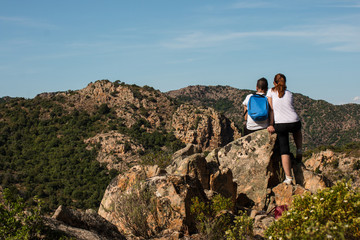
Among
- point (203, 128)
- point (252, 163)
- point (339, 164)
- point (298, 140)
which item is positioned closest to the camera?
point (298, 140)

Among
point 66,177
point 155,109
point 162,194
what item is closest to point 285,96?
point 162,194

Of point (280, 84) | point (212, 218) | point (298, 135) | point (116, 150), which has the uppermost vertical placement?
point (280, 84)

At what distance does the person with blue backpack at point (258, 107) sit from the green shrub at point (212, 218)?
8.51 feet

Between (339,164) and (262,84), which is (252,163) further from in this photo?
(339,164)

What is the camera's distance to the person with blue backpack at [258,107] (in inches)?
305

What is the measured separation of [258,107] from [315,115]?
10219cm

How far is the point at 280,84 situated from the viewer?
746cm

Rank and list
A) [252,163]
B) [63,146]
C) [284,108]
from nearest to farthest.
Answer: [284,108] → [252,163] → [63,146]

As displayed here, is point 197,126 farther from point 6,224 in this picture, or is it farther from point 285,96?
point 6,224

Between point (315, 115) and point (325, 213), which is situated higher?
point (325, 213)

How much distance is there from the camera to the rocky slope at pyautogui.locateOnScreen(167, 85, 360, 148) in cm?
8912

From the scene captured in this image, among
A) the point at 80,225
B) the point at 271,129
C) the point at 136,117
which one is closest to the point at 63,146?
the point at 136,117

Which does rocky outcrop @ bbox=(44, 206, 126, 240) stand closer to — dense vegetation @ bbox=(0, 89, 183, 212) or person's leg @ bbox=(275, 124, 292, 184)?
person's leg @ bbox=(275, 124, 292, 184)

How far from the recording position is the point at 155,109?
224ft
